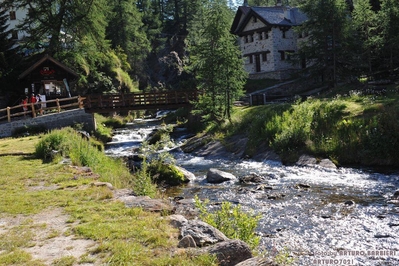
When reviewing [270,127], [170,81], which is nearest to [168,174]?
[270,127]

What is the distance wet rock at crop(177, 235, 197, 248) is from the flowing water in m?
2.58

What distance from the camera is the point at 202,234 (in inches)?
223

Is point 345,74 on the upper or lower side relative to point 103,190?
upper

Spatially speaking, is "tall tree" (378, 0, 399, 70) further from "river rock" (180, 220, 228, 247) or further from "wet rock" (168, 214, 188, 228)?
"river rock" (180, 220, 228, 247)

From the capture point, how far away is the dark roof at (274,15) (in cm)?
4769

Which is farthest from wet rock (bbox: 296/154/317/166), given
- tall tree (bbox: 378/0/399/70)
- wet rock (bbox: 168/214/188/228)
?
tall tree (bbox: 378/0/399/70)

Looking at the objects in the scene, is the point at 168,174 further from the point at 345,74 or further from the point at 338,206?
the point at 345,74

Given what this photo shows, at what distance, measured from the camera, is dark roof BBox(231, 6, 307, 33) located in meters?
47.7

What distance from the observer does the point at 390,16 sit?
31391 millimetres

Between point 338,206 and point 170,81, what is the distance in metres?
54.6

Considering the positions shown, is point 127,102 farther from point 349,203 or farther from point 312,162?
point 349,203

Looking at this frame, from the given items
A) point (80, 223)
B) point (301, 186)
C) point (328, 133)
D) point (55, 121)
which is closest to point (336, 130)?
point (328, 133)

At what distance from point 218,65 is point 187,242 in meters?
21.8

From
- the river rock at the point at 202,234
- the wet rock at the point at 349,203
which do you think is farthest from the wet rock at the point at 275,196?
the river rock at the point at 202,234
